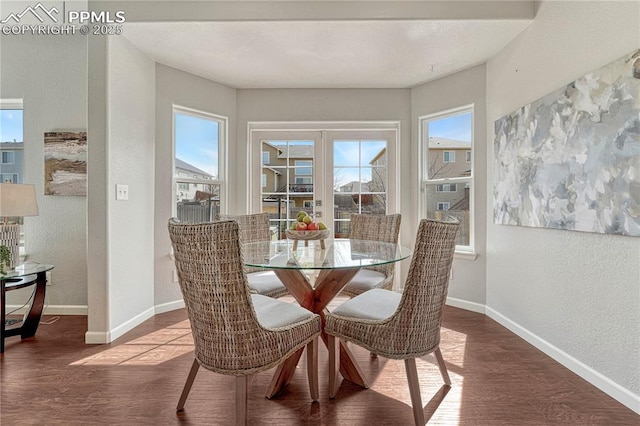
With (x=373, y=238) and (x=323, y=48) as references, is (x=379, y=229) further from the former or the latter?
(x=323, y=48)

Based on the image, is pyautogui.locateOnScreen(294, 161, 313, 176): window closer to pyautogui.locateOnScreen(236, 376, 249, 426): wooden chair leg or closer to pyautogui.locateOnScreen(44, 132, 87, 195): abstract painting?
pyautogui.locateOnScreen(44, 132, 87, 195): abstract painting

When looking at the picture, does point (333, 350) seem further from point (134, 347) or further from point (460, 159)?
point (460, 159)

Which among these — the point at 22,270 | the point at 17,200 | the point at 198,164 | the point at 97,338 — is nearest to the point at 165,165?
the point at 198,164

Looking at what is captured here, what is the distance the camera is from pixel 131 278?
282 centimetres

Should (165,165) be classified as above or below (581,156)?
above

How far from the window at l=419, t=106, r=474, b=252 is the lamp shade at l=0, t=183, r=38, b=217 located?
3763mm

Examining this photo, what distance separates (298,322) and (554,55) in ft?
8.51

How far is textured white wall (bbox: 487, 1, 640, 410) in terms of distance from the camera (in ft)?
5.72

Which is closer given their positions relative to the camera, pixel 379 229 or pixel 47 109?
pixel 379 229

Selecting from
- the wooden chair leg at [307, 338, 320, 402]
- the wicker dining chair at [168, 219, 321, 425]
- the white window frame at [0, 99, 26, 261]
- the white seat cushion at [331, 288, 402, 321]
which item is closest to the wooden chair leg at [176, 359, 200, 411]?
the wicker dining chair at [168, 219, 321, 425]

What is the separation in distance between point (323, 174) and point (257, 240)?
4.37 ft

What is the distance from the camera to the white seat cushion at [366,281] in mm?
2409

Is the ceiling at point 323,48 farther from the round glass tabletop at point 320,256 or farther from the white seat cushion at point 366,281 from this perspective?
the white seat cushion at point 366,281

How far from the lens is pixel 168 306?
3.25 meters
